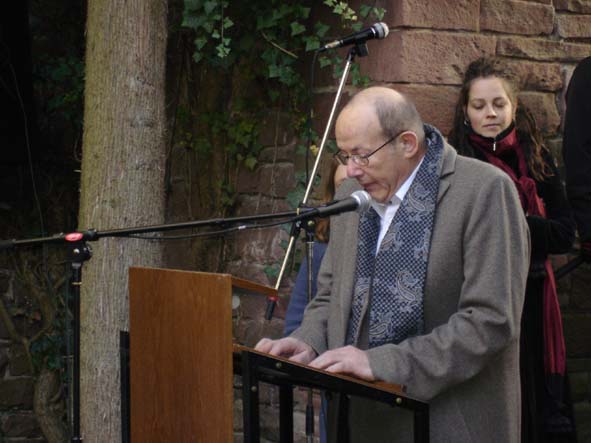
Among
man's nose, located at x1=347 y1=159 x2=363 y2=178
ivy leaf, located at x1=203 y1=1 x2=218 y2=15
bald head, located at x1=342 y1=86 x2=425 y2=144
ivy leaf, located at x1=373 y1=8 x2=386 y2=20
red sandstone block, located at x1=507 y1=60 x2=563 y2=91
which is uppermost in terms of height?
ivy leaf, located at x1=203 y1=1 x2=218 y2=15

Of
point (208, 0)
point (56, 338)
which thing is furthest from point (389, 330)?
point (56, 338)

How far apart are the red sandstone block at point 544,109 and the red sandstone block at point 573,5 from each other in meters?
0.43

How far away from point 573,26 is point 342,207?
262 cm

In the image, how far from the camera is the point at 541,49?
194 inches

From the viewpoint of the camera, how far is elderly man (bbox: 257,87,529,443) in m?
2.81

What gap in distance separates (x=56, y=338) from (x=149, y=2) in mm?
2916

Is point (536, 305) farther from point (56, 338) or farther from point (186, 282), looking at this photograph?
point (56, 338)

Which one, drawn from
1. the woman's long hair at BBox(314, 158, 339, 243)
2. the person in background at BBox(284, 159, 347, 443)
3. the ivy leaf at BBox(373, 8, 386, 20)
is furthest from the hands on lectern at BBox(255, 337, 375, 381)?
the ivy leaf at BBox(373, 8, 386, 20)

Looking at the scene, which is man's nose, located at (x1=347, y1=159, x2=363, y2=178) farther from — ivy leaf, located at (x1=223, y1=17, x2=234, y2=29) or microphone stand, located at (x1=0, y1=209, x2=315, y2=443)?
ivy leaf, located at (x1=223, y1=17, x2=234, y2=29)

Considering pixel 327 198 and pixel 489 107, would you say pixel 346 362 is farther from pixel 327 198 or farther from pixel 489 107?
pixel 489 107

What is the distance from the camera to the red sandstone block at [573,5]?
502 cm

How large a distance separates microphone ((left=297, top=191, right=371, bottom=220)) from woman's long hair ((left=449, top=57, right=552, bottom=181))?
1.50 m

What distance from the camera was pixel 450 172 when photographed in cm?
303

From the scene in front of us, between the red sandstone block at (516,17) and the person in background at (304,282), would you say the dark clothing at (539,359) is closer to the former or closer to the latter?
the person in background at (304,282)
